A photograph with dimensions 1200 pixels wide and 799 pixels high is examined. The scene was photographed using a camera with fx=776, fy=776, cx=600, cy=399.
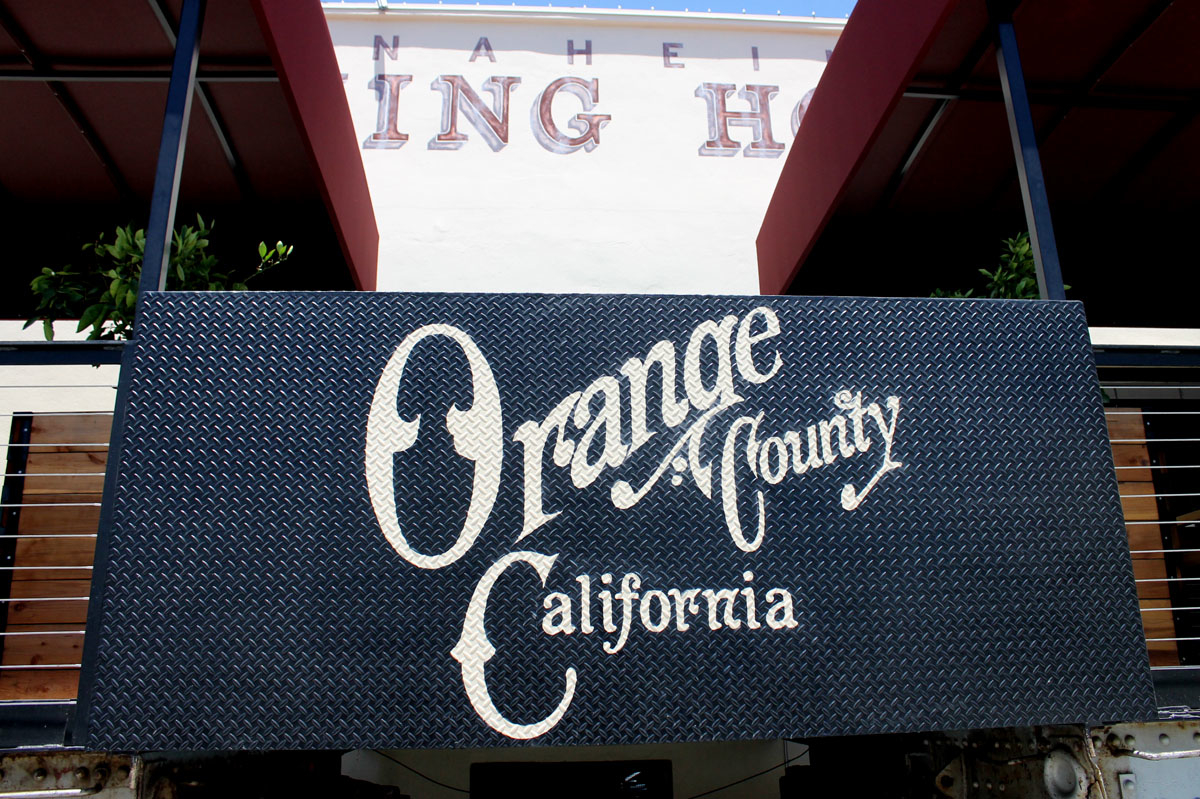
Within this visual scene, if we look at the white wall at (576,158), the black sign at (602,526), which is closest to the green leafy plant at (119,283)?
the black sign at (602,526)

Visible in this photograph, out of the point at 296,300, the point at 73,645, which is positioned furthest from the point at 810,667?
the point at 73,645

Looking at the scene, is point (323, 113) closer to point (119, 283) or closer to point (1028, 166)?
point (119, 283)

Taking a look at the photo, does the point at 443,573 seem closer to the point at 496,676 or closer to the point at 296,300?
the point at 496,676

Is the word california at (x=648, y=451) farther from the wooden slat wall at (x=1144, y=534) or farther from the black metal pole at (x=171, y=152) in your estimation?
the wooden slat wall at (x=1144, y=534)

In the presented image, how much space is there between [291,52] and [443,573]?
222 centimetres

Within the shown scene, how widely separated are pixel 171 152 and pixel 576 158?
11.7 ft

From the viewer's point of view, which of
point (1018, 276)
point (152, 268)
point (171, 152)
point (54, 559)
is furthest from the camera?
point (54, 559)

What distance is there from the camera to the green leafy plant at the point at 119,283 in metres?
3.05

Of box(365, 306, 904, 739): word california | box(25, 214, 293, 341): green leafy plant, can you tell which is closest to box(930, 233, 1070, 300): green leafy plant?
box(365, 306, 904, 739): word california

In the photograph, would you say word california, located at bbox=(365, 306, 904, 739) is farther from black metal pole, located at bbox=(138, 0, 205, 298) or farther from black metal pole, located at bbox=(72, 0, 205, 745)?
black metal pole, located at bbox=(138, 0, 205, 298)

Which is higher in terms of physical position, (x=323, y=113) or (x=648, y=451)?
(x=323, y=113)

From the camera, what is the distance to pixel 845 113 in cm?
361

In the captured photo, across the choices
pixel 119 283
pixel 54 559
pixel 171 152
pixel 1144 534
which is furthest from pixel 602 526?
pixel 1144 534

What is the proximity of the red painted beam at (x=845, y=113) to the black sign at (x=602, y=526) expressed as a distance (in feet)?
3.58
